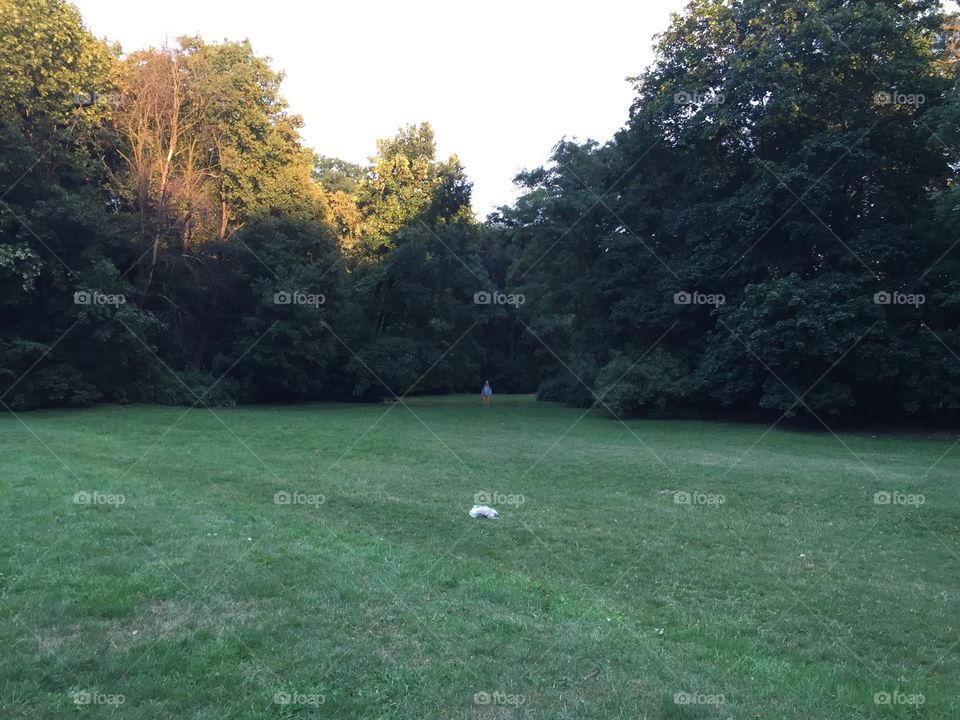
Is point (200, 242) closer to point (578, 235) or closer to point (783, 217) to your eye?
point (578, 235)

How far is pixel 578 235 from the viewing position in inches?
1319

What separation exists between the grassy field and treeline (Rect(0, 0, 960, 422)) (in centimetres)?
1337

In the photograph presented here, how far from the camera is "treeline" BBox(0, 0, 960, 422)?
25.9 meters

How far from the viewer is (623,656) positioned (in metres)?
5.48

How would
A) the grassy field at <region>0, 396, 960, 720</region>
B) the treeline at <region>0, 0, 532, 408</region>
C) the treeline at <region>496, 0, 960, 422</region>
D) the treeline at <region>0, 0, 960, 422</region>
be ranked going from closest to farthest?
the grassy field at <region>0, 396, 960, 720</region>
the treeline at <region>496, 0, 960, 422</region>
the treeline at <region>0, 0, 960, 422</region>
the treeline at <region>0, 0, 532, 408</region>

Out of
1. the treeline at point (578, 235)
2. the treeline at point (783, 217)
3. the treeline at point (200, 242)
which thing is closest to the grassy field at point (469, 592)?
the treeline at point (783, 217)

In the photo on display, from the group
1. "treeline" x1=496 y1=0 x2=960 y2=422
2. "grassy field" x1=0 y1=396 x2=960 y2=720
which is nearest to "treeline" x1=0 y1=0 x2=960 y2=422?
"treeline" x1=496 y1=0 x2=960 y2=422

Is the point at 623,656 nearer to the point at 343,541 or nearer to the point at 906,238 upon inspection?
the point at 343,541

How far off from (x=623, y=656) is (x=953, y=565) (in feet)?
18.4

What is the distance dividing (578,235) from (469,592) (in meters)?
28.1

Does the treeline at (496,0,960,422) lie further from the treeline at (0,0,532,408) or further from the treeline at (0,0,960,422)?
the treeline at (0,0,532,408)

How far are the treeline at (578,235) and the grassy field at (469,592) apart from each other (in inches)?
526

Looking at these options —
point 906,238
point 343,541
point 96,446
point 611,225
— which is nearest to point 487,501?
point 343,541

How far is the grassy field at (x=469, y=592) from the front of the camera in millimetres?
4828
